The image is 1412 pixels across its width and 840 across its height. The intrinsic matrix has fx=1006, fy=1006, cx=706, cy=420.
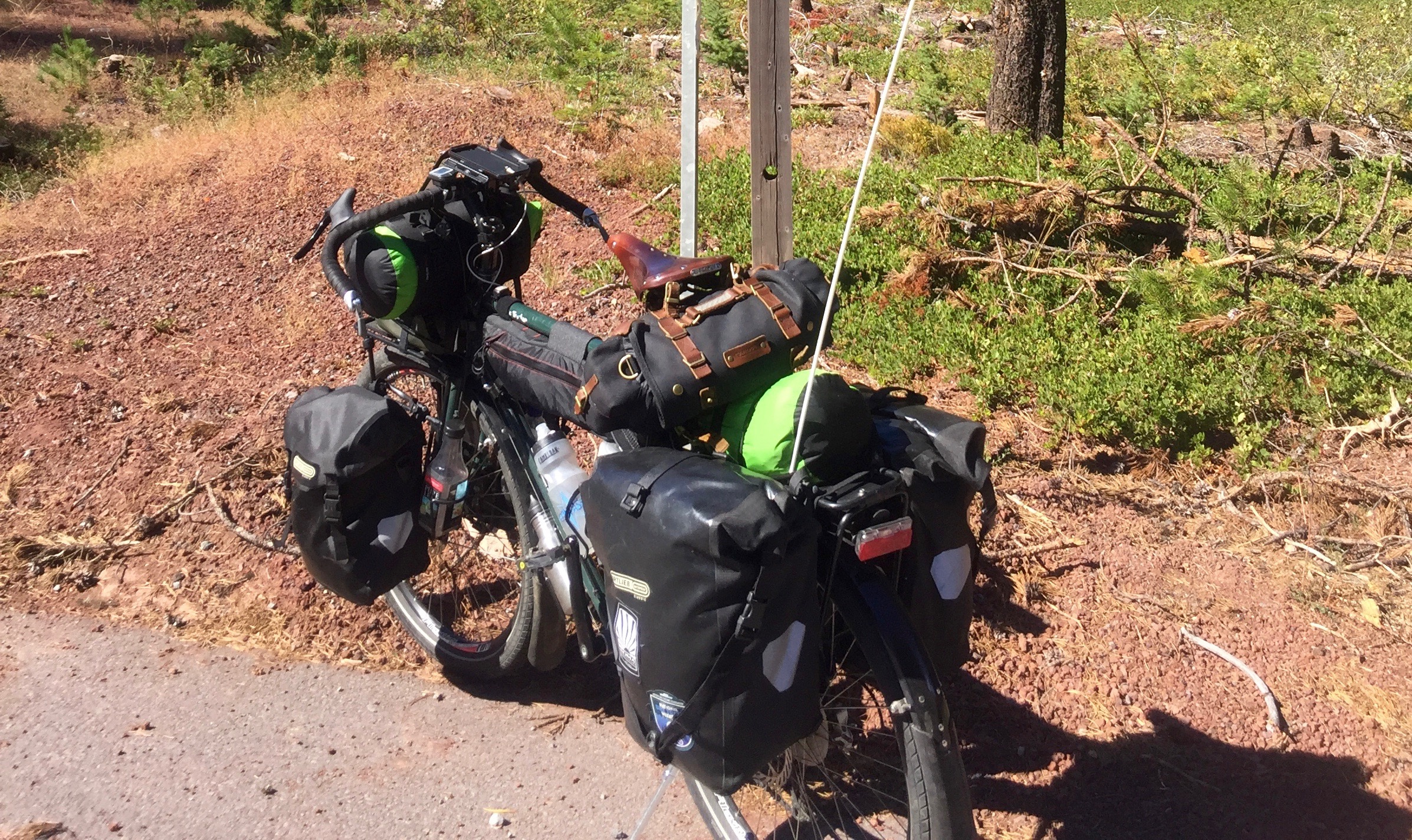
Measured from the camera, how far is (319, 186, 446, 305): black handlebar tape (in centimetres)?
281

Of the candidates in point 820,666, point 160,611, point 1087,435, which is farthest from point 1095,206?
point 160,611

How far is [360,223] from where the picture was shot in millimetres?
2799

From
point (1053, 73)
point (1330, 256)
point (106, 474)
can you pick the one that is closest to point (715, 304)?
point (106, 474)

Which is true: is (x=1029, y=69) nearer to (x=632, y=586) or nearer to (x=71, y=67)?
(x=632, y=586)

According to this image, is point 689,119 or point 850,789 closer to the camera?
point 850,789

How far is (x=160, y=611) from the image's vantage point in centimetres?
396

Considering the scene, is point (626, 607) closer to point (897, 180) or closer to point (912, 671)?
point (912, 671)

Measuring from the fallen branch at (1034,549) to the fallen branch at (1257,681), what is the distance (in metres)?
0.52

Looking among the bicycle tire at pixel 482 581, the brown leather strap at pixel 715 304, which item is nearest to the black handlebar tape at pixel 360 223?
the bicycle tire at pixel 482 581

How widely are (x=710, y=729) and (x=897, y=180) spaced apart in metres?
5.39

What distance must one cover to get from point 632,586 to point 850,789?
921 mm

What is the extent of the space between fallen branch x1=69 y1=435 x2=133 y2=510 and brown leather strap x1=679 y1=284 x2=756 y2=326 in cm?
340

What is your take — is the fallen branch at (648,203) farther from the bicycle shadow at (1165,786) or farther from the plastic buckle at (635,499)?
the plastic buckle at (635,499)

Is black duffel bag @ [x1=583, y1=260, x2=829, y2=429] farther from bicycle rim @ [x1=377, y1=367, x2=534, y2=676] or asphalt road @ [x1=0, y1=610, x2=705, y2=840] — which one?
asphalt road @ [x1=0, y1=610, x2=705, y2=840]
